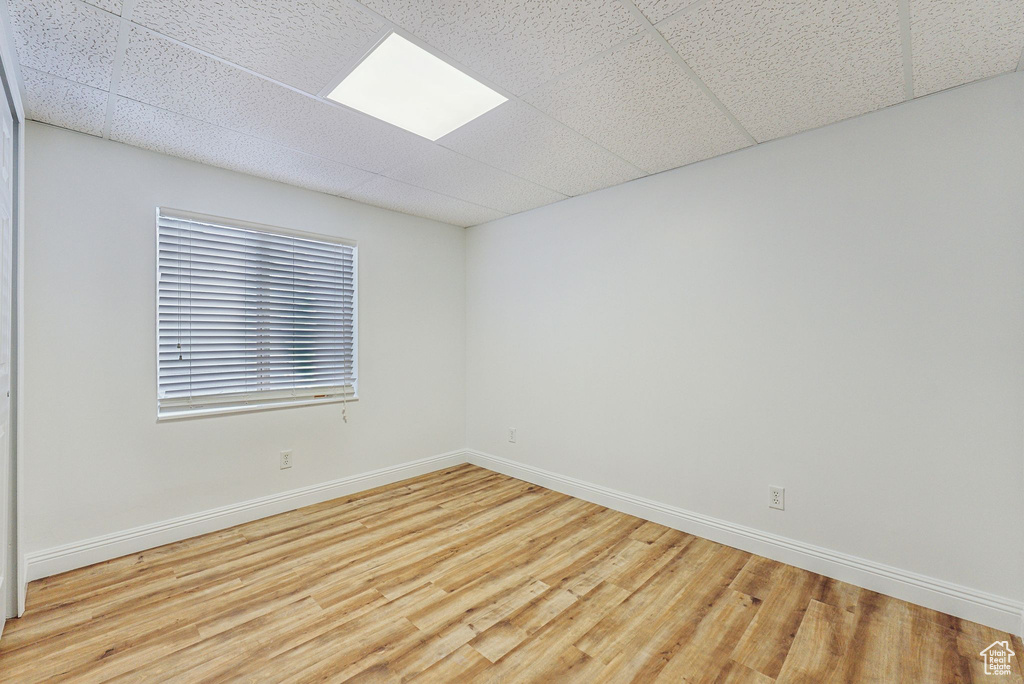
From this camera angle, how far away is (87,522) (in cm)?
243

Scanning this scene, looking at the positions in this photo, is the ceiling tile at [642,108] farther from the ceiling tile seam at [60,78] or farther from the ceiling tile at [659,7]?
the ceiling tile seam at [60,78]

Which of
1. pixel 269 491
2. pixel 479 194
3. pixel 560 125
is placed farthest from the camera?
pixel 479 194

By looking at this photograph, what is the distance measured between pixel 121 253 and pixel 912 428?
14.1 feet

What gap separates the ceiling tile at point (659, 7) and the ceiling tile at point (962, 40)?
759mm

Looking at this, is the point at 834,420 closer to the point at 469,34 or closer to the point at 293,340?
the point at 469,34

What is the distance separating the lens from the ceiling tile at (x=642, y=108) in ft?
5.94

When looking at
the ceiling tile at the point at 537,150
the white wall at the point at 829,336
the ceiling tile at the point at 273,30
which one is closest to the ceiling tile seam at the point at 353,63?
the ceiling tile at the point at 273,30

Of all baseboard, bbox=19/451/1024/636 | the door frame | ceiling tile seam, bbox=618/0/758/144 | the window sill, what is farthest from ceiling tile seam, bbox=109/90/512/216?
baseboard, bbox=19/451/1024/636

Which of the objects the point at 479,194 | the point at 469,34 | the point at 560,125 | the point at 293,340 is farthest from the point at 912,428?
the point at 293,340

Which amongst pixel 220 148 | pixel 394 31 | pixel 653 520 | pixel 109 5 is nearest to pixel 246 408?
pixel 220 148

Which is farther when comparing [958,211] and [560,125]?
[560,125]

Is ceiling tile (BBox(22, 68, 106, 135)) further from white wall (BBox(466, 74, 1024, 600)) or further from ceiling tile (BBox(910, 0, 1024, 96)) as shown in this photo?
ceiling tile (BBox(910, 0, 1024, 96))

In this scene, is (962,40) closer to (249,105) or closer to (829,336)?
(829,336)

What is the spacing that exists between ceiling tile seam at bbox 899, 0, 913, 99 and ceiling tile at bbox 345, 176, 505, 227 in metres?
2.66
